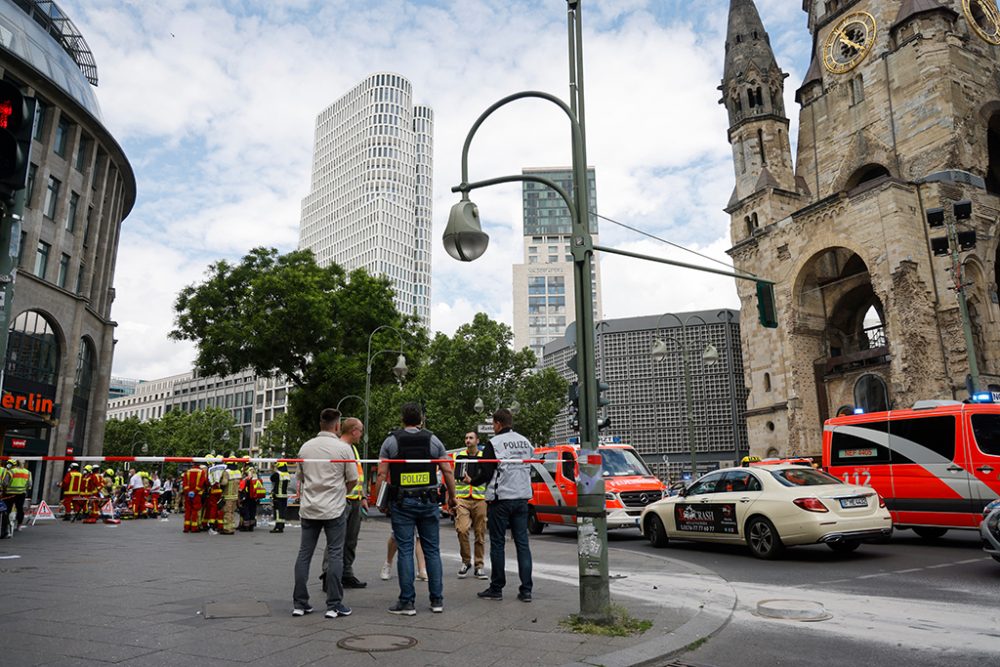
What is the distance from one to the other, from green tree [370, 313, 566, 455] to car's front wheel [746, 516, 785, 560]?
27424 millimetres

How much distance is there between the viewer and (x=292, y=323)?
3195 centimetres

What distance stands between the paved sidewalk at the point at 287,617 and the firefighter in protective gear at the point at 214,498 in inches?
267

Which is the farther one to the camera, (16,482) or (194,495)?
(194,495)

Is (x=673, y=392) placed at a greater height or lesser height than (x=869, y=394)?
greater

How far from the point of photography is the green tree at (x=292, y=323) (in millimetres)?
31719

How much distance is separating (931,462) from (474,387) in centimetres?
2839

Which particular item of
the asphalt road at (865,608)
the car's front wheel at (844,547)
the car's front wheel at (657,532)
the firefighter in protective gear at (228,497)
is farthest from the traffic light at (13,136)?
the firefighter in protective gear at (228,497)

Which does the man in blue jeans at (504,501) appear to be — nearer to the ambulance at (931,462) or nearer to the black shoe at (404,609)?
the black shoe at (404,609)

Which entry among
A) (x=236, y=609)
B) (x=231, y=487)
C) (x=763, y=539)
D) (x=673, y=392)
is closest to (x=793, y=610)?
(x=763, y=539)

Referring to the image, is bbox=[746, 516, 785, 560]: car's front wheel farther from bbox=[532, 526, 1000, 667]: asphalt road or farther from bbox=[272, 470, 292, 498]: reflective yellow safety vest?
bbox=[272, 470, 292, 498]: reflective yellow safety vest

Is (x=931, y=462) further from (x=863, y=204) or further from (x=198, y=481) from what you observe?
(x=863, y=204)

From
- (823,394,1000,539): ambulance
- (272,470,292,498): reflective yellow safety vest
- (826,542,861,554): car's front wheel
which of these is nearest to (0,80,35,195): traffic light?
(826,542,861,554): car's front wheel

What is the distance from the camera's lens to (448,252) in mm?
7648

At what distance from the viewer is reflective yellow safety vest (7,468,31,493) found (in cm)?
1518
